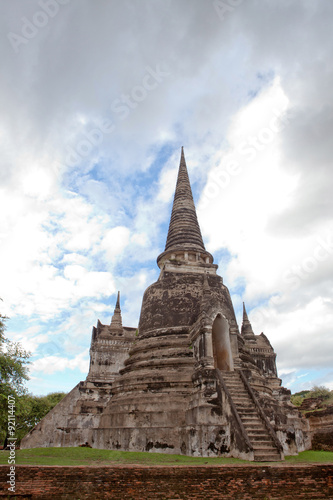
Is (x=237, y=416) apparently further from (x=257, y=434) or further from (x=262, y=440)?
(x=262, y=440)

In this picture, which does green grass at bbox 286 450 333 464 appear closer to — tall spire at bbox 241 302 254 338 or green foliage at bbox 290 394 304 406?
tall spire at bbox 241 302 254 338

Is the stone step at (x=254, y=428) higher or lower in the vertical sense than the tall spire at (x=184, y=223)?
lower

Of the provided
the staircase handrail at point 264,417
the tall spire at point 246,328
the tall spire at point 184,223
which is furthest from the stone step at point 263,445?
the tall spire at point 246,328

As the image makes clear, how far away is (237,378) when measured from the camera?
536 inches

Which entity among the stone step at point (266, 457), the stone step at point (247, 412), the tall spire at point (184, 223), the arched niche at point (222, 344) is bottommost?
the stone step at point (266, 457)

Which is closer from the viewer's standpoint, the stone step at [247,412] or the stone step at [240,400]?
the stone step at [247,412]

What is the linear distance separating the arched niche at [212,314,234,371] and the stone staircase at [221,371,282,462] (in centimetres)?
119

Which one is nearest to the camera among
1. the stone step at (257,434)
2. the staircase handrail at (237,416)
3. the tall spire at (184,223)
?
the staircase handrail at (237,416)

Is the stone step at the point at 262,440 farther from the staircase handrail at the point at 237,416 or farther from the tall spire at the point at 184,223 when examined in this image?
the tall spire at the point at 184,223

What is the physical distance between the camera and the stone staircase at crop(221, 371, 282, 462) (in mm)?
10391

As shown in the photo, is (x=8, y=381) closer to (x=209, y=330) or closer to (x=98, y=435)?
(x=98, y=435)

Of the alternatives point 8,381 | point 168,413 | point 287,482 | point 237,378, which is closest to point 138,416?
point 168,413

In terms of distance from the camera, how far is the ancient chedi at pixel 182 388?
11430mm

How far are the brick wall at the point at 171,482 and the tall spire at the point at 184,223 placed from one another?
46.3 ft
